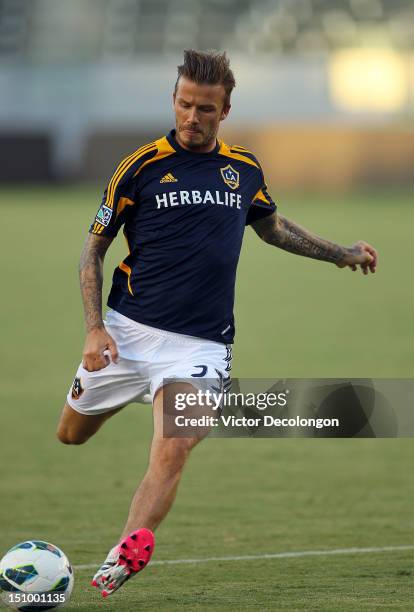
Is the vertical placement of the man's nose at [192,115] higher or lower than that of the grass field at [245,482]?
higher

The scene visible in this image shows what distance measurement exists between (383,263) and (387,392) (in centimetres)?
2043

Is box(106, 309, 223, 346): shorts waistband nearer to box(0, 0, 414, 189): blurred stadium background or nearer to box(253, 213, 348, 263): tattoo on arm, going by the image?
box(253, 213, 348, 263): tattoo on arm

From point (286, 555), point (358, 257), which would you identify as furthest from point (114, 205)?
point (286, 555)

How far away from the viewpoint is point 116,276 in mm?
7027

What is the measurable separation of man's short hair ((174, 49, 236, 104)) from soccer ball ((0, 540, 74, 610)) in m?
2.52

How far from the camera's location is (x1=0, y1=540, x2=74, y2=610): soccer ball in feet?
19.8

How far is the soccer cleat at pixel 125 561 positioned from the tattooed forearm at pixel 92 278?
46.0 inches

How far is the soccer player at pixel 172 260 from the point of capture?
21.7ft

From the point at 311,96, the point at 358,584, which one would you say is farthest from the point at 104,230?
the point at 311,96

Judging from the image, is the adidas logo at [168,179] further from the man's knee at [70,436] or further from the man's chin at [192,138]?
the man's knee at [70,436]

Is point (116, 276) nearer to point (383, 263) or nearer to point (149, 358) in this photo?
point (149, 358)

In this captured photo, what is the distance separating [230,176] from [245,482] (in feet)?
12.7

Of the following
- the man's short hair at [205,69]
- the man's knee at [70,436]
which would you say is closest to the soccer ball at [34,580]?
the man's knee at [70,436]

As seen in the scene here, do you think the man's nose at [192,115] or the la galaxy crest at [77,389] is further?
the la galaxy crest at [77,389]
